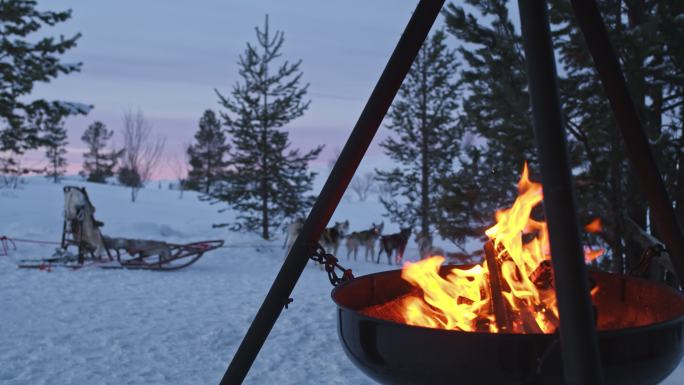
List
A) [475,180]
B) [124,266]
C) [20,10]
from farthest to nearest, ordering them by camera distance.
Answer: [20,10] → [124,266] → [475,180]

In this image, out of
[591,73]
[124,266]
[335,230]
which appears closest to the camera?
[591,73]

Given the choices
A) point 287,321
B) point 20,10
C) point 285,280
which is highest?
point 20,10

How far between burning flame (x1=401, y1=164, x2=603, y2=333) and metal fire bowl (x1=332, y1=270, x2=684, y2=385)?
39cm

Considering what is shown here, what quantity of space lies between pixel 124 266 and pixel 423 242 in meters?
9.22

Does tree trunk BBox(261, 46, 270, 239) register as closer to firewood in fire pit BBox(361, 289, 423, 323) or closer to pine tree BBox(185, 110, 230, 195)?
firewood in fire pit BBox(361, 289, 423, 323)

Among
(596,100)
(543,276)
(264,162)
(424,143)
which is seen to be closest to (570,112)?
(596,100)

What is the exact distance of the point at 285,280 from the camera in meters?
2.17

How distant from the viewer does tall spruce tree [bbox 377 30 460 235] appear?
70.7ft

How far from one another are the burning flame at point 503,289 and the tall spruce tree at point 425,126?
1871 cm

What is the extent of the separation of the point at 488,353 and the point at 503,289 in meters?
0.81

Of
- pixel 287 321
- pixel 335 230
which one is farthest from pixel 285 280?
pixel 335 230

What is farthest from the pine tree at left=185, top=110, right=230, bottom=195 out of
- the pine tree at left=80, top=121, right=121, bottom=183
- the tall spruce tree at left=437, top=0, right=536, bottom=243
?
the tall spruce tree at left=437, top=0, right=536, bottom=243

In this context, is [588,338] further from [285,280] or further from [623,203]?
[623,203]

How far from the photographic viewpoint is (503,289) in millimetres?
2414
